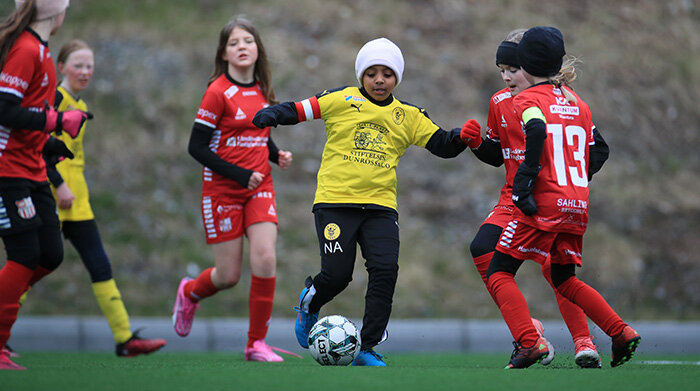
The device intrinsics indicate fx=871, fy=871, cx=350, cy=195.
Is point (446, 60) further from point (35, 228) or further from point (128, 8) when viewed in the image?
point (35, 228)

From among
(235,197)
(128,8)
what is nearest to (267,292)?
(235,197)

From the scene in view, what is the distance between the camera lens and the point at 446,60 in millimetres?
13250

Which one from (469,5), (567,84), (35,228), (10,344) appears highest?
(469,5)

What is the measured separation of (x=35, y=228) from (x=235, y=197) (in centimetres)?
169

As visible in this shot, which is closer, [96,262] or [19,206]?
[19,206]

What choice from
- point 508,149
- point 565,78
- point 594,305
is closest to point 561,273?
point 594,305

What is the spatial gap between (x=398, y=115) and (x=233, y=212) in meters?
1.57

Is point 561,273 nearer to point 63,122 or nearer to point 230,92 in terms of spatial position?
point 230,92

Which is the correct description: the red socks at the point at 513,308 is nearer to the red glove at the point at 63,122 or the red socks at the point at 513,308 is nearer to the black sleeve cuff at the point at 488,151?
the black sleeve cuff at the point at 488,151

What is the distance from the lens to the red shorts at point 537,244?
15.9 ft

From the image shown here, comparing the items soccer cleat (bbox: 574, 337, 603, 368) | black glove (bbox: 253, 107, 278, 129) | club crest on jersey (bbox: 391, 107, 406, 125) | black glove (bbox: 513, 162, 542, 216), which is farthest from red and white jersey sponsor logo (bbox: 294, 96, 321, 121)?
soccer cleat (bbox: 574, 337, 603, 368)

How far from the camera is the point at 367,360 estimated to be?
203 inches

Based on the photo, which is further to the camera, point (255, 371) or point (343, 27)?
point (343, 27)

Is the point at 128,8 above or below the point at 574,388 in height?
above
